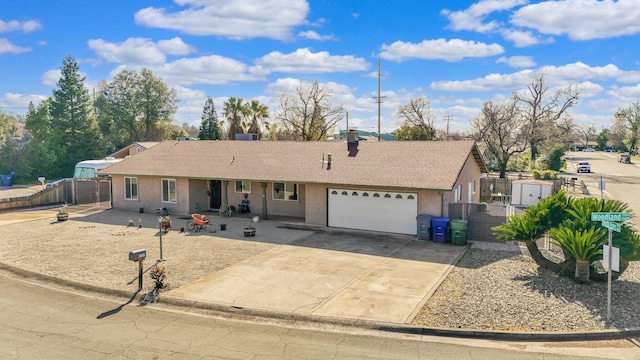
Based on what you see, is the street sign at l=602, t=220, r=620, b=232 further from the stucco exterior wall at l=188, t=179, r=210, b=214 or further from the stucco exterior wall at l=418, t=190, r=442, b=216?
the stucco exterior wall at l=188, t=179, r=210, b=214

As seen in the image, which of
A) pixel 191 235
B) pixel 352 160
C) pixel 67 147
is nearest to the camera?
pixel 191 235

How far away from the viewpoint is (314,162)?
24.6m

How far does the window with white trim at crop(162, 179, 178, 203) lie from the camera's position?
2681 centimetres

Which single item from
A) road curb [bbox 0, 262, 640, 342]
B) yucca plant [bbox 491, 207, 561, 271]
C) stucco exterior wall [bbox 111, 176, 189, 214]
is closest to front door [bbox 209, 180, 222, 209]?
stucco exterior wall [bbox 111, 176, 189, 214]

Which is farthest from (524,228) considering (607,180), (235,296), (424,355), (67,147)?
(67,147)

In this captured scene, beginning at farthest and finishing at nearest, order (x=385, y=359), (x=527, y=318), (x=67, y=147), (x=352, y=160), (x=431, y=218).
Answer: (x=67, y=147) < (x=352, y=160) < (x=431, y=218) < (x=527, y=318) < (x=385, y=359)

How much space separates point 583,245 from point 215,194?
20.6 metres

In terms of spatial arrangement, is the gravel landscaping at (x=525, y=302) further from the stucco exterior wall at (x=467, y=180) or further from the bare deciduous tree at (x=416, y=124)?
the bare deciduous tree at (x=416, y=124)

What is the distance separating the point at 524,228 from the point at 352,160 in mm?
11029

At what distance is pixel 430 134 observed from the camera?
57719mm

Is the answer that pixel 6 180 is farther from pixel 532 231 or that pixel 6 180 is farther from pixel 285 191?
pixel 532 231

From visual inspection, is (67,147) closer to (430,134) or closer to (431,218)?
(430,134)

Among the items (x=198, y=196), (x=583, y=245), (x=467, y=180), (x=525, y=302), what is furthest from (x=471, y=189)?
(x=198, y=196)

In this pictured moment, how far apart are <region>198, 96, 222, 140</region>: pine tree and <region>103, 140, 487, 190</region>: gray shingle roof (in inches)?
1511
